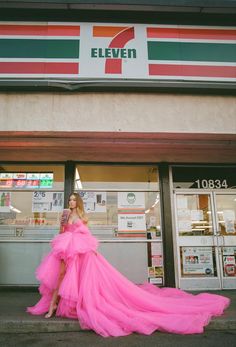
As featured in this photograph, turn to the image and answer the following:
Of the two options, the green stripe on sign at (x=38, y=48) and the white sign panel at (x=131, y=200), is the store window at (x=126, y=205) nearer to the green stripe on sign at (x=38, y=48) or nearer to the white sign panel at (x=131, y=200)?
the white sign panel at (x=131, y=200)

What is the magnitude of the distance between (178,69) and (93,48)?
1.96 meters

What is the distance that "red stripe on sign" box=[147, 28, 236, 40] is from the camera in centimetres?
717

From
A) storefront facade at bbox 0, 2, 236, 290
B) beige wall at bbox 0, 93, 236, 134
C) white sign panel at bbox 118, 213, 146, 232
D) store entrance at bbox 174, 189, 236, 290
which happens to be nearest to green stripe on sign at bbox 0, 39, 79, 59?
storefront facade at bbox 0, 2, 236, 290

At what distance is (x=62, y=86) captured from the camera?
6480 mm

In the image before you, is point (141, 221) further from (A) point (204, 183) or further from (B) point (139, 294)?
(B) point (139, 294)

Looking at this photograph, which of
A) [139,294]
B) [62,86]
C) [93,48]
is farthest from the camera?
[93,48]

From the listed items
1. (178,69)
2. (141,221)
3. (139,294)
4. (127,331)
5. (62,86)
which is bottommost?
(127,331)

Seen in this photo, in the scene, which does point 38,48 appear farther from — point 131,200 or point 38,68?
point 131,200

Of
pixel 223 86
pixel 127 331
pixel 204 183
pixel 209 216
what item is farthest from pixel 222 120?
pixel 127 331

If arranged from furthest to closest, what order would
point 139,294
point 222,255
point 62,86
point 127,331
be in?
point 222,255 < point 62,86 < point 139,294 < point 127,331

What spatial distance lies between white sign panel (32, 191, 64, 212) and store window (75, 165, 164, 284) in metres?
0.57

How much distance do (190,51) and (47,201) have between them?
16.4 feet

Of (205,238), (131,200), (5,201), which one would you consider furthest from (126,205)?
(5,201)

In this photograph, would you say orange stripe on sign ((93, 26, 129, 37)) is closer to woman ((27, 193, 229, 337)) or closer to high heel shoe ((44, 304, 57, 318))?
woman ((27, 193, 229, 337))
